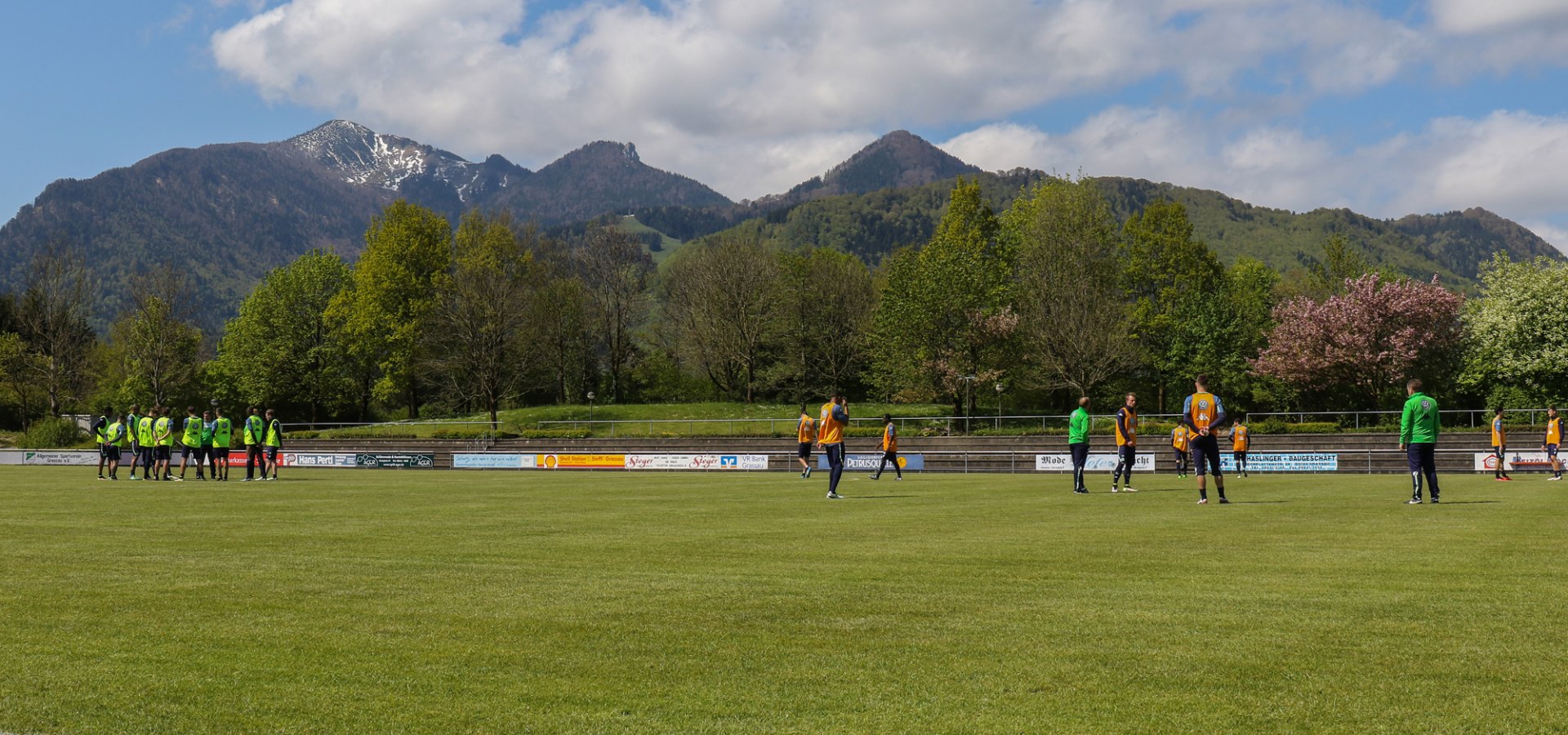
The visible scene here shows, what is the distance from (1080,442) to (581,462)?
28.9m

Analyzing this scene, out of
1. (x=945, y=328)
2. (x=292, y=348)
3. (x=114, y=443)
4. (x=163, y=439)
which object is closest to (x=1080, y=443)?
(x=163, y=439)

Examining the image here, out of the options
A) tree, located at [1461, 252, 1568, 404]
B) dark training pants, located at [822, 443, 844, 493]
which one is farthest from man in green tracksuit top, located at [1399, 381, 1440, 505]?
Result: tree, located at [1461, 252, 1568, 404]

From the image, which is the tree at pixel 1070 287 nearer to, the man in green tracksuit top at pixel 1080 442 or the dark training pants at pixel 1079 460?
the man in green tracksuit top at pixel 1080 442

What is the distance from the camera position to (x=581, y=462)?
4738 centimetres

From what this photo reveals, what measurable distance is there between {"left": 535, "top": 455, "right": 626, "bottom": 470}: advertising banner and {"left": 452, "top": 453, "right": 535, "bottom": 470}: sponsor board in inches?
24.6

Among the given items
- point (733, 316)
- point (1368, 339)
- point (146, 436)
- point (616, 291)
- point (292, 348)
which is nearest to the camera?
point (146, 436)

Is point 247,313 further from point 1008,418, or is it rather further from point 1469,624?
point 1469,624

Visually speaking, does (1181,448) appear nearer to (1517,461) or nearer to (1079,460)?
(1517,461)

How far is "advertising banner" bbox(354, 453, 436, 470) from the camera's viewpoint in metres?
49.6

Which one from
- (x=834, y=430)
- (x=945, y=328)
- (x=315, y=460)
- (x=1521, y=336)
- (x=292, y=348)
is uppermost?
(x=945, y=328)

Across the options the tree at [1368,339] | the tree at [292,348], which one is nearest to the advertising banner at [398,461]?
the tree at [292,348]

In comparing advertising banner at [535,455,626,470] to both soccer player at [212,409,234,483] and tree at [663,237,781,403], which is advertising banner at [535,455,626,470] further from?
tree at [663,237,781,403]

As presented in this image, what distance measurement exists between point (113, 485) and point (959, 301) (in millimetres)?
45012

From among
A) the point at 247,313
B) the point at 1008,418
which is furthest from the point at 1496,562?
the point at 247,313
